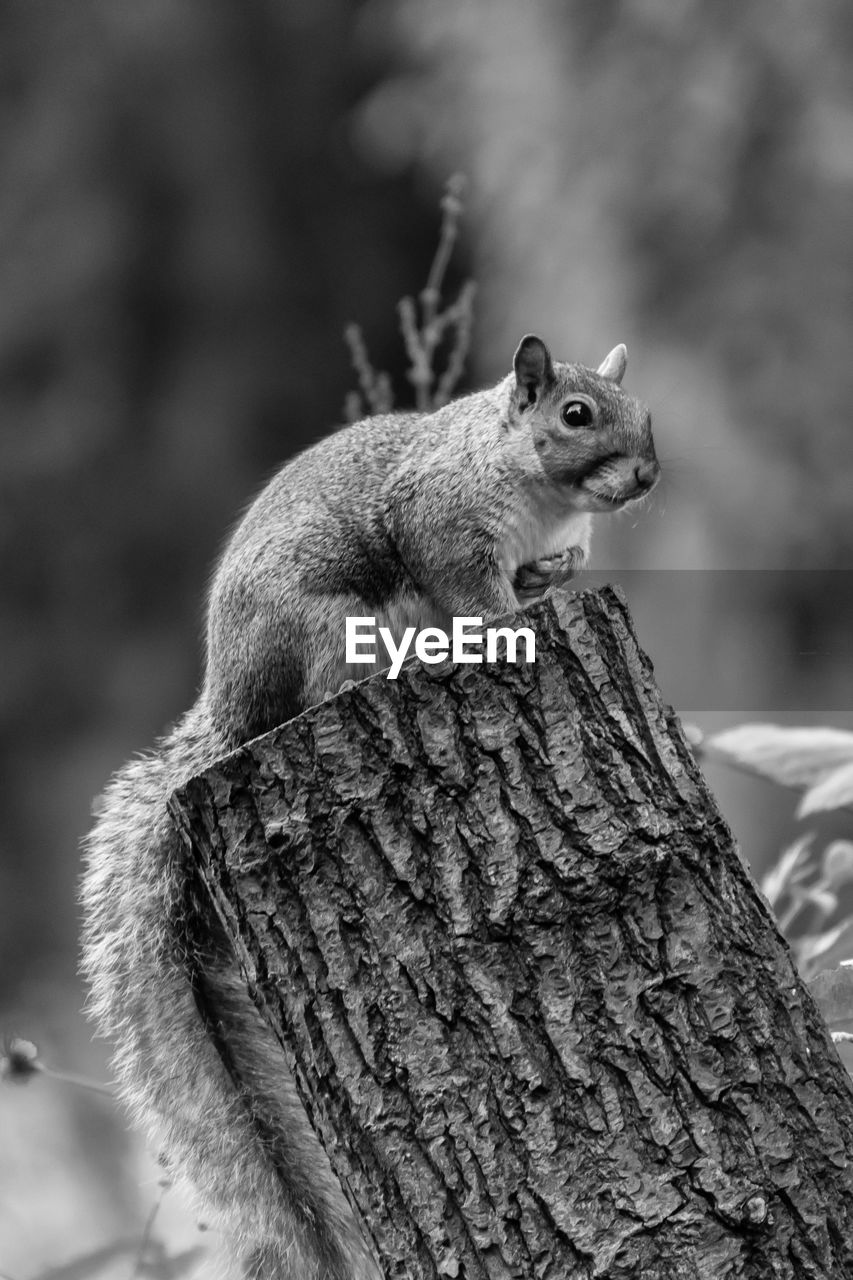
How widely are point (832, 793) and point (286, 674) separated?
0.37 m

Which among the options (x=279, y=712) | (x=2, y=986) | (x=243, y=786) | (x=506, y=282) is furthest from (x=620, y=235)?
(x=2, y=986)

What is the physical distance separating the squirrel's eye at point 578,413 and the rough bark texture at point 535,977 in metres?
0.24

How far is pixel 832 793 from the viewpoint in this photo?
99 centimetres

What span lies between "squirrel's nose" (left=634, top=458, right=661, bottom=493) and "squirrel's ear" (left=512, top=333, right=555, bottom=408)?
91 millimetres

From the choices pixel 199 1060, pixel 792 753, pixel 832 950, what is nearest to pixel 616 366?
pixel 792 753

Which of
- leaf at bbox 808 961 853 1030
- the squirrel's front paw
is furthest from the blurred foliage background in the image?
leaf at bbox 808 961 853 1030

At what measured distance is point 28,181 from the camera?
12.4 ft

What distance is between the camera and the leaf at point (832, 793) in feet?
3.24

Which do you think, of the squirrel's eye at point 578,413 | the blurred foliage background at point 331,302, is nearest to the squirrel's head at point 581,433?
the squirrel's eye at point 578,413

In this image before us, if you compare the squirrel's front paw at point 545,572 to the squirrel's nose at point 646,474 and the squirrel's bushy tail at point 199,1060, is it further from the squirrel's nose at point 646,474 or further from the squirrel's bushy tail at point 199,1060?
the squirrel's bushy tail at point 199,1060

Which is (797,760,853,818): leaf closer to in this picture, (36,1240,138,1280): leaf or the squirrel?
the squirrel

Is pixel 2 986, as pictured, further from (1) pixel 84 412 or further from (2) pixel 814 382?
(2) pixel 814 382

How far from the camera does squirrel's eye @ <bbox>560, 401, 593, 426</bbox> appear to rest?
3.64ft

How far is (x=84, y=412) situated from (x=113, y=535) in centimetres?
32
